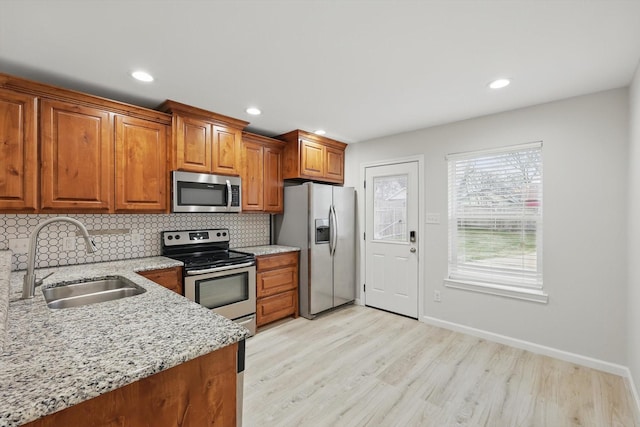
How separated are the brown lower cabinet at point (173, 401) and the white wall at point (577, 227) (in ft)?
9.63

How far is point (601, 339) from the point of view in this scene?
251 cm

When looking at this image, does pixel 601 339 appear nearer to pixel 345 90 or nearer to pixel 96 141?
pixel 345 90

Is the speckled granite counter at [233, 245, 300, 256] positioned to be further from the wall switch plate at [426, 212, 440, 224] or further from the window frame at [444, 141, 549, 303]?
the window frame at [444, 141, 549, 303]

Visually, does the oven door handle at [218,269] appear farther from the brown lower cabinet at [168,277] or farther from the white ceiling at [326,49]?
the white ceiling at [326,49]

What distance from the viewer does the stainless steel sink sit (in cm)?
176

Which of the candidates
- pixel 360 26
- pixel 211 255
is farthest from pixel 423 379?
pixel 360 26

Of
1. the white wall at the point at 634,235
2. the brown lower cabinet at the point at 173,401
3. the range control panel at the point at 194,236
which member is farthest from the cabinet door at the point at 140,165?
the white wall at the point at 634,235

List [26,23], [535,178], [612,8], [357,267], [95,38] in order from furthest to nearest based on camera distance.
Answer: [357,267] < [535,178] < [95,38] < [26,23] < [612,8]

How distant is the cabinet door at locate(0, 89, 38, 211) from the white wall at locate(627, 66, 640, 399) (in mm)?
4217

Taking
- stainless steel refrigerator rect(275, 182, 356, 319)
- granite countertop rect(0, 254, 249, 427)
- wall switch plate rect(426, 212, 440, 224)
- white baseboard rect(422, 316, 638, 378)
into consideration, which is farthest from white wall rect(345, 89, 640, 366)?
granite countertop rect(0, 254, 249, 427)

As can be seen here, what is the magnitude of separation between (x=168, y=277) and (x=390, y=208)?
2678 mm

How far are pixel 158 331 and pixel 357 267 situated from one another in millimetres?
3404

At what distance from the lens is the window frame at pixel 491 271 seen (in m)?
2.82

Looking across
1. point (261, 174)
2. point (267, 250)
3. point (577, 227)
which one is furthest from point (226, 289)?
point (577, 227)
